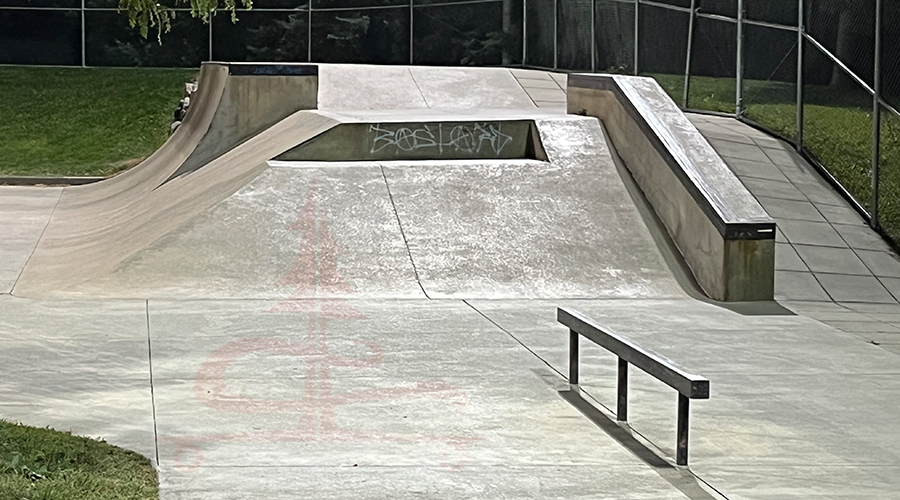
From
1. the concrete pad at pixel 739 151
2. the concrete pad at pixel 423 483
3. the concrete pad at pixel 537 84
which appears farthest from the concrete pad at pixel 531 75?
the concrete pad at pixel 423 483

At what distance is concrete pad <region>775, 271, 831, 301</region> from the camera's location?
11.4m

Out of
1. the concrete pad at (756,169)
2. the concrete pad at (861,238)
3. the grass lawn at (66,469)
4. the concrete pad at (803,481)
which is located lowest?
the concrete pad at (803,481)

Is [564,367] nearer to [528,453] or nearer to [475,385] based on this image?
[475,385]

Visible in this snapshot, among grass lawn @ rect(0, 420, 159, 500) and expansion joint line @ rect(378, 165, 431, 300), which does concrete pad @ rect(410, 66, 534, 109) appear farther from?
grass lawn @ rect(0, 420, 159, 500)

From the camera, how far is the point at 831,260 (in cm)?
1230

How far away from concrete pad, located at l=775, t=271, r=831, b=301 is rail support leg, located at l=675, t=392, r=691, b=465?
5862 millimetres

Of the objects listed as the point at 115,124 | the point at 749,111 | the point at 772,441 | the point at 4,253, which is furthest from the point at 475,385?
the point at 115,124

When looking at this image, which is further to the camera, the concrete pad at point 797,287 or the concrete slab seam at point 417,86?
the concrete slab seam at point 417,86

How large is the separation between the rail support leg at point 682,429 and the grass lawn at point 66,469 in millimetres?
2575

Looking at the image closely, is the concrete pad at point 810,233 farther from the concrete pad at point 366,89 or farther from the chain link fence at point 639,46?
the concrete pad at point 366,89

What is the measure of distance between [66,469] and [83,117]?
2046 cm

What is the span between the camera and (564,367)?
8.03m

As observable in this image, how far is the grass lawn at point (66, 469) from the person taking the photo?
476cm

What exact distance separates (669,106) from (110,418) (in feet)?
28.7
